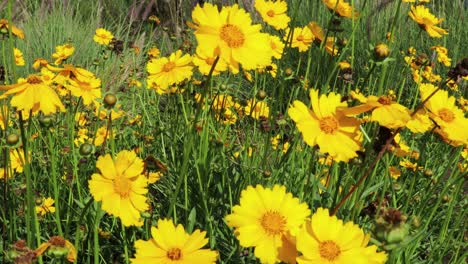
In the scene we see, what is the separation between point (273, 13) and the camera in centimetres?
177

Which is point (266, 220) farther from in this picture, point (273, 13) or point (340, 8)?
point (273, 13)

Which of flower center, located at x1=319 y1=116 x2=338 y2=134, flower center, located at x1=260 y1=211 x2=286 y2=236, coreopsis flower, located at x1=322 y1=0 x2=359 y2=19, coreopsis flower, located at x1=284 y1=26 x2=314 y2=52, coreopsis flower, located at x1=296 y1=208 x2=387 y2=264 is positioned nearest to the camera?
coreopsis flower, located at x1=296 y1=208 x2=387 y2=264

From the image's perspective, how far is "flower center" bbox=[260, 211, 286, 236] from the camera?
2.85 ft

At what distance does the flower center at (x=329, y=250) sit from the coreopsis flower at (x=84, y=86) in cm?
76

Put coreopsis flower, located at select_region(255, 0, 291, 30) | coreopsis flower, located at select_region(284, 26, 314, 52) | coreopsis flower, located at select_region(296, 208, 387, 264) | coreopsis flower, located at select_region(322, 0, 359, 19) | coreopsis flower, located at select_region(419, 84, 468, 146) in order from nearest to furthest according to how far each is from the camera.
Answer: coreopsis flower, located at select_region(296, 208, 387, 264), coreopsis flower, located at select_region(419, 84, 468, 146), coreopsis flower, located at select_region(322, 0, 359, 19), coreopsis flower, located at select_region(255, 0, 291, 30), coreopsis flower, located at select_region(284, 26, 314, 52)

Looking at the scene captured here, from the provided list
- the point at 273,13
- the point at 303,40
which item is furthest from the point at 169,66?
the point at 303,40

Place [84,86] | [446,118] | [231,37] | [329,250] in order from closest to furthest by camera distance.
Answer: [329,250] < [231,37] < [446,118] < [84,86]

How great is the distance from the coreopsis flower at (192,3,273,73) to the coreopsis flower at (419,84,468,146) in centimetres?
38

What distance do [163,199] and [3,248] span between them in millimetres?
589

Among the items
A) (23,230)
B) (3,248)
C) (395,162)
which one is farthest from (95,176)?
(395,162)

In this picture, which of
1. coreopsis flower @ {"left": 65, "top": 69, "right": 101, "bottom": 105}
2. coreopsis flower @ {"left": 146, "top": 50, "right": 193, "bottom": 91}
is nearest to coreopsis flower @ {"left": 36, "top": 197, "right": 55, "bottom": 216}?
coreopsis flower @ {"left": 65, "top": 69, "right": 101, "bottom": 105}

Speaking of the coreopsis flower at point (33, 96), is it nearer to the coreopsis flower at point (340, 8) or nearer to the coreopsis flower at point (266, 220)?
the coreopsis flower at point (266, 220)

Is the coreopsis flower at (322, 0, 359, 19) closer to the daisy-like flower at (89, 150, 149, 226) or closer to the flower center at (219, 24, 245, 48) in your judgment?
the flower center at (219, 24, 245, 48)

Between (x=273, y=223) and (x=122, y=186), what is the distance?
0.30m
